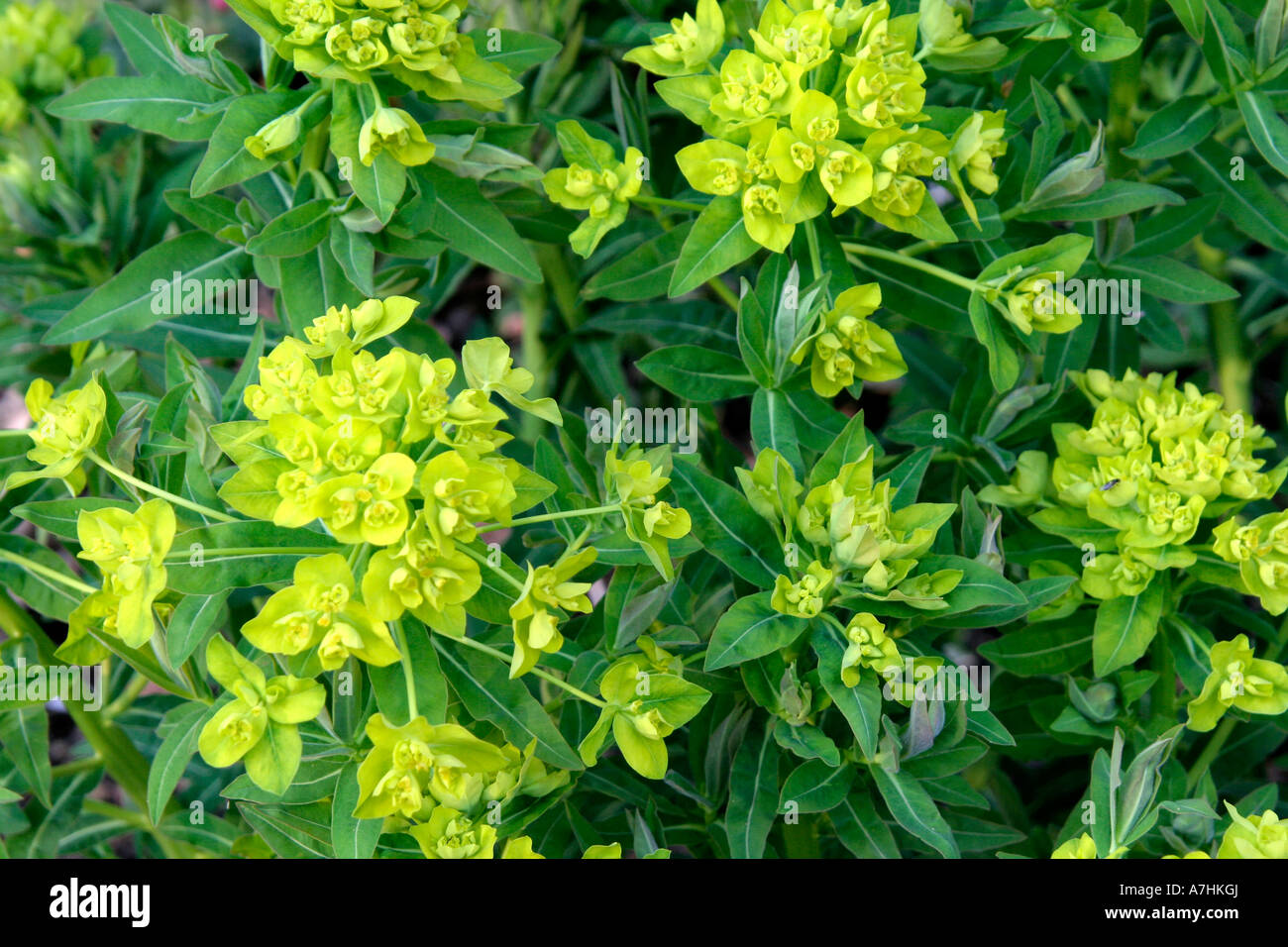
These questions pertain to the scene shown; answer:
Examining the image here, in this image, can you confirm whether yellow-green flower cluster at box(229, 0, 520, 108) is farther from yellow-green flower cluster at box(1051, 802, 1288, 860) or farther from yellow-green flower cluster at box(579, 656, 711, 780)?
yellow-green flower cluster at box(1051, 802, 1288, 860)

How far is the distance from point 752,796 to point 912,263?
0.97 meters

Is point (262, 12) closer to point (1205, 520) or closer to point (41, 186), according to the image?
point (41, 186)

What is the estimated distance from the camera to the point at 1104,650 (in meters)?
2.04

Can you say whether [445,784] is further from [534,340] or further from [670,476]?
[534,340]

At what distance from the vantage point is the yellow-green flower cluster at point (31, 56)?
8.91 feet

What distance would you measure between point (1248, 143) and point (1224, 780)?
1.39 m

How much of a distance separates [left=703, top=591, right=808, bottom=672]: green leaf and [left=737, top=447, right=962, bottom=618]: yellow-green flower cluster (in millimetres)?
23

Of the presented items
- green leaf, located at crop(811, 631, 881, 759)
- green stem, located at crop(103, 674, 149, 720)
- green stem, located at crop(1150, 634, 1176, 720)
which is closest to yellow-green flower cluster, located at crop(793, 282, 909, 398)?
green leaf, located at crop(811, 631, 881, 759)

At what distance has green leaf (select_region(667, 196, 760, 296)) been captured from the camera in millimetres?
2002

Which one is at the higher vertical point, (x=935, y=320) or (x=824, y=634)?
(x=935, y=320)

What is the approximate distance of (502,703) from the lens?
188cm

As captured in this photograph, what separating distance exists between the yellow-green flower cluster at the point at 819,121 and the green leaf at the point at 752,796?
89 centimetres

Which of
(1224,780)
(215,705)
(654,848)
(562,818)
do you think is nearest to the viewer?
(215,705)

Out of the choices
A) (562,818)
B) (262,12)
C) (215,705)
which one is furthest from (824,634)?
(262,12)
